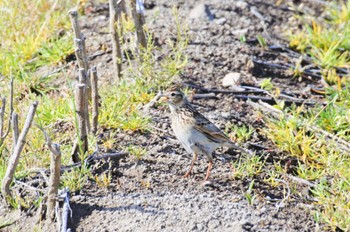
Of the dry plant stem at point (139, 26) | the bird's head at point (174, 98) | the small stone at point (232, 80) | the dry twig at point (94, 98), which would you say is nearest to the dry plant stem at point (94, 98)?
the dry twig at point (94, 98)

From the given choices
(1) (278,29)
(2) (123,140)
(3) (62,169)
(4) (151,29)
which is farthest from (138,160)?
(1) (278,29)

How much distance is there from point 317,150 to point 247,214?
4.54 ft

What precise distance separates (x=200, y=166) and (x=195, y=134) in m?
0.38

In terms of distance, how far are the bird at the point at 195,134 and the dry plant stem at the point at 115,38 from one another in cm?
120

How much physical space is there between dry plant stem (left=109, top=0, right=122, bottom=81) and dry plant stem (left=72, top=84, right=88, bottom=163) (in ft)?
4.63

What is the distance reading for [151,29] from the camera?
340 inches

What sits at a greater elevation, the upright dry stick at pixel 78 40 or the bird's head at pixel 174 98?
the upright dry stick at pixel 78 40

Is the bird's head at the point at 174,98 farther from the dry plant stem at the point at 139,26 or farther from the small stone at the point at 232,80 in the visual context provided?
the small stone at the point at 232,80

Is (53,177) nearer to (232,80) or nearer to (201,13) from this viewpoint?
(232,80)

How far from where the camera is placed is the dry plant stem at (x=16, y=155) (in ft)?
17.3

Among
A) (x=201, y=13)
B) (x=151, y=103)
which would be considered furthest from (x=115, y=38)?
(x=201, y=13)

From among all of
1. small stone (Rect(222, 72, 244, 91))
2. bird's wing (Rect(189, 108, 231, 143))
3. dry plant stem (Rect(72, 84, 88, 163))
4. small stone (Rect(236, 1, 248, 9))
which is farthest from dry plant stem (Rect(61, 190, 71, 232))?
small stone (Rect(236, 1, 248, 9))

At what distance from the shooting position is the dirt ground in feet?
19.1

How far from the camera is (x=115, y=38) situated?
7516 mm
